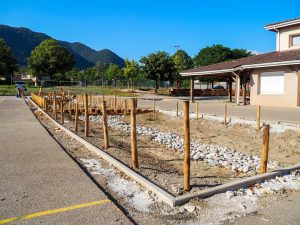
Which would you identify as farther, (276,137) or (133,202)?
(276,137)

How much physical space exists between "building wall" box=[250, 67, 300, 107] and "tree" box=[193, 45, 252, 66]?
1241 inches

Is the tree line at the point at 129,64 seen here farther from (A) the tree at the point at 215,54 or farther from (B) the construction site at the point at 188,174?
(B) the construction site at the point at 188,174

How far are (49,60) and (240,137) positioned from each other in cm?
6651

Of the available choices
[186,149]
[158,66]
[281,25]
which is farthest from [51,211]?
[158,66]

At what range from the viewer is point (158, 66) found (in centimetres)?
4238

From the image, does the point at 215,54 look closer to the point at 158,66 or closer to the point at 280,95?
the point at 158,66

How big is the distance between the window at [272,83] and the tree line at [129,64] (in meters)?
21.6

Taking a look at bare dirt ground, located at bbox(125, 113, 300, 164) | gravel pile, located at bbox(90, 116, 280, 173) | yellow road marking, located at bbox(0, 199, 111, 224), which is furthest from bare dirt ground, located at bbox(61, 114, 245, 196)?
bare dirt ground, located at bbox(125, 113, 300, 164)

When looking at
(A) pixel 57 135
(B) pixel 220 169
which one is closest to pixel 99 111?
(A) pixel 57 135

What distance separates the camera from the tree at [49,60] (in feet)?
230

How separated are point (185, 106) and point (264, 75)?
1827 centimetres

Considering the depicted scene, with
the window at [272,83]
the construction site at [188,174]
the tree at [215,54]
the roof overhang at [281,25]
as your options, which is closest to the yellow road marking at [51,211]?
the construction site at [188,174]

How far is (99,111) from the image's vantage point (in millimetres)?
20797

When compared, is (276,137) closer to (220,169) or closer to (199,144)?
(199,144)
